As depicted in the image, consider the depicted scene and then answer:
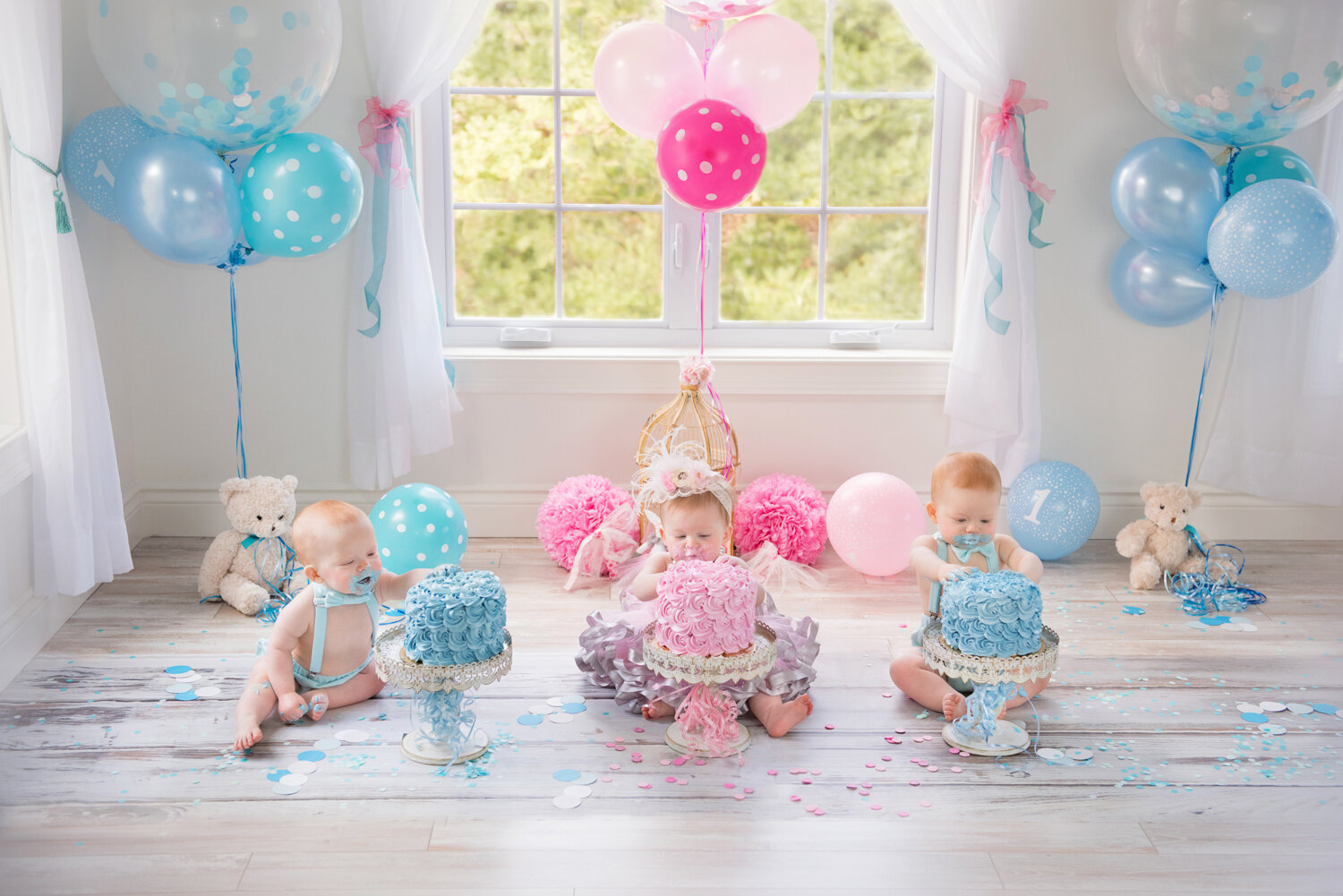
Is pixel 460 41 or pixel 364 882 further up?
pixel 460 41

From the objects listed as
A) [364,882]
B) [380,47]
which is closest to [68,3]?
[380,47]

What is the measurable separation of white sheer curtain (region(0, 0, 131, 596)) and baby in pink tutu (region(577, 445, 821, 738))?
1266mm

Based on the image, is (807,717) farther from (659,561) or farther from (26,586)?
(26,586)

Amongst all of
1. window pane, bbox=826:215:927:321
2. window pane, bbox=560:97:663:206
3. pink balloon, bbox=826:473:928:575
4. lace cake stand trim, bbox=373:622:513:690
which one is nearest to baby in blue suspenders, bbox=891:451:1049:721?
pink balloon, bbox=826:473:928:575

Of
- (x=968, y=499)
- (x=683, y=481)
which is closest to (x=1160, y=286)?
(x=968, y=499)

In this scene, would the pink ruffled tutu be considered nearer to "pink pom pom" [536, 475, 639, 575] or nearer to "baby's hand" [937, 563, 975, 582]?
"baby's hand" [937, 563, 975, 582]

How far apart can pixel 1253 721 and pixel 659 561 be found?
135cm

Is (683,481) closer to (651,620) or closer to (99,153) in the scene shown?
(651,620)

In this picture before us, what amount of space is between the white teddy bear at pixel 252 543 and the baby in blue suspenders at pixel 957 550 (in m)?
1.69

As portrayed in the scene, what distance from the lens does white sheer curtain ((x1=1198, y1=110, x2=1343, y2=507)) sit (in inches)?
137

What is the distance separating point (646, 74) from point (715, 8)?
251mm

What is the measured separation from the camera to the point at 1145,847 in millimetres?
2113

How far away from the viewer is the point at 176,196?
9.24 feet

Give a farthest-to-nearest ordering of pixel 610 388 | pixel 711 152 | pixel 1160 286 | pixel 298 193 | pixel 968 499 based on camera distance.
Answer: pixel 610 388, pixel 1160 286, pixel 711 152, pixel 298 193, pixel 968 499
